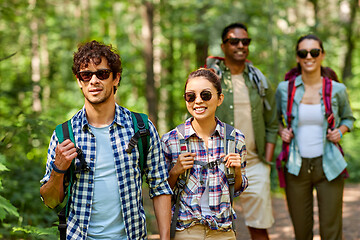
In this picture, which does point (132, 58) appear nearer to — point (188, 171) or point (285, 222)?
point (285, 222)

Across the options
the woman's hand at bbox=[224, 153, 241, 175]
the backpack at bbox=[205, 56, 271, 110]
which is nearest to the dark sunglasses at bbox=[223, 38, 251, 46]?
the backpack at bbox=[205, 56, 271, 110]

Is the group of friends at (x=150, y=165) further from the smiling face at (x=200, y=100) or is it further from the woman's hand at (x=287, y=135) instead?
the woman's hand at (x=287, y=135)

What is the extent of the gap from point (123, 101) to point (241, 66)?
1717 centimetres

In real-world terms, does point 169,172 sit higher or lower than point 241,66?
lower

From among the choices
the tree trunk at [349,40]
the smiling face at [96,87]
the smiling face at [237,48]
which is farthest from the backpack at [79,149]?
the tree trunk at [349,40]

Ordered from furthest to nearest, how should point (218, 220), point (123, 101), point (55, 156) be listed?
point (123, 101), point (218, 220), point (55, 156)

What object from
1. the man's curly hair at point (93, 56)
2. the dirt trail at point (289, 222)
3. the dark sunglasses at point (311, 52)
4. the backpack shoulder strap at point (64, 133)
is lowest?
the dirt trail at point (289, 222)

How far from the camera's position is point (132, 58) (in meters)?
16.6

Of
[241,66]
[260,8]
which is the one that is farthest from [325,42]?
[241,66]

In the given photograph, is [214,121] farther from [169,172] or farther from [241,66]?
[241,66]

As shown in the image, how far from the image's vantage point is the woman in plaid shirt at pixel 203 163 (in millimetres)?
3133

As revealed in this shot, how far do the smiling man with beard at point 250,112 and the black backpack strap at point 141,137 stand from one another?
2.07 metres

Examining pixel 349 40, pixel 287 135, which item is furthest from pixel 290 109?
pixel 349 40

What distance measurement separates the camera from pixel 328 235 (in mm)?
4855
